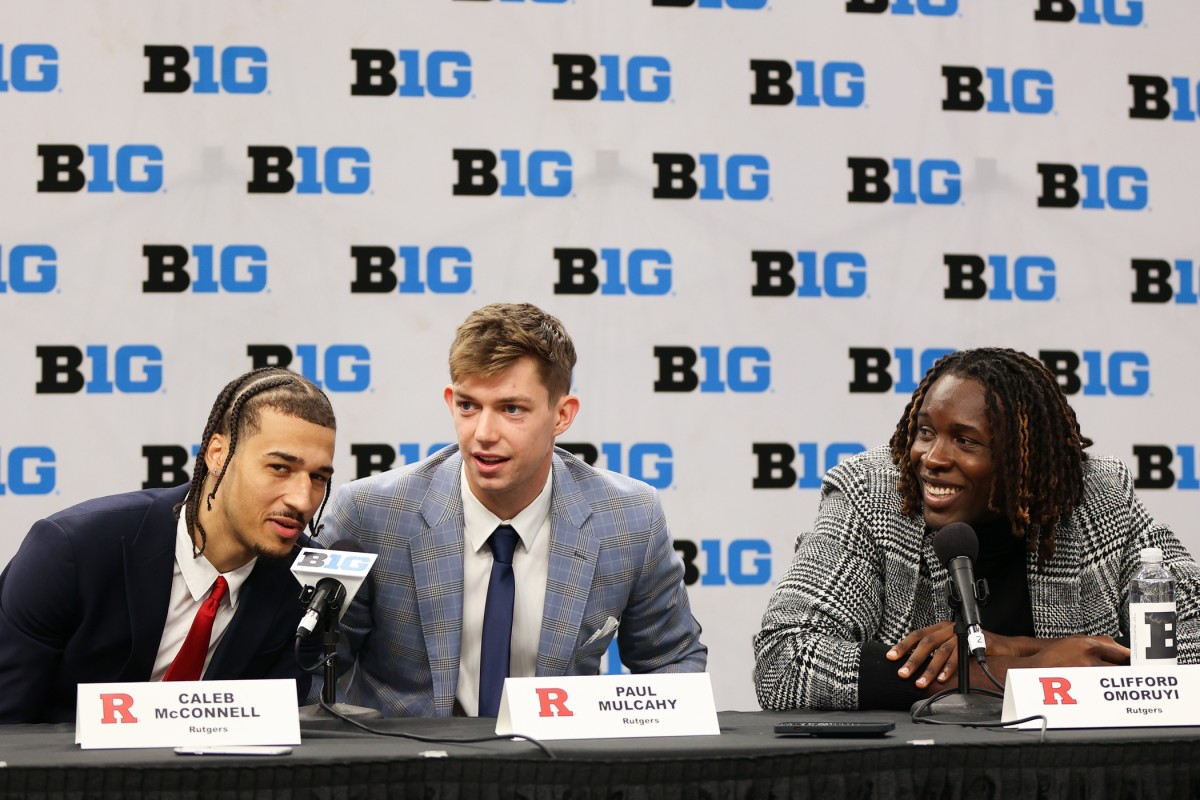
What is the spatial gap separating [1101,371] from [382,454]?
2414mm

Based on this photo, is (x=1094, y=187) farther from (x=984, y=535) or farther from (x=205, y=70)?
(x=205, y=70)

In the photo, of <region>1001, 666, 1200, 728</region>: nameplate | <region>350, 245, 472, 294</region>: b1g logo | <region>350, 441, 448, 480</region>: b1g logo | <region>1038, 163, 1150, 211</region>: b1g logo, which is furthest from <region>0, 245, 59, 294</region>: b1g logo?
<region>1038, 163, 1150, 211</region>: b1g logo

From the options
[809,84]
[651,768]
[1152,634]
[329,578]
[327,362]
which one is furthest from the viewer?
[809,84]

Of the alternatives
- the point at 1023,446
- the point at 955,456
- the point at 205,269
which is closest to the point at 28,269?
the point at 205,269

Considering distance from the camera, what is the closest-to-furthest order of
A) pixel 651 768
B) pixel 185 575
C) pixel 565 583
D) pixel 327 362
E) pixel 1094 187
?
pixel 651 768
pixel 185 575
pixel 565 583
pixel 327 362
pixel 1094 187

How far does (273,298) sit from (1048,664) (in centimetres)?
256

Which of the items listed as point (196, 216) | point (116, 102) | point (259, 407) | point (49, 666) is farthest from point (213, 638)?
point (116, 102)

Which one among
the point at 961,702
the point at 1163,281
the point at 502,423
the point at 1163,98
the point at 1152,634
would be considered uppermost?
the point at 1163,98

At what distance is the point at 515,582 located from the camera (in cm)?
252

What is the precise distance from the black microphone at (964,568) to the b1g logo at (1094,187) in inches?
95.2

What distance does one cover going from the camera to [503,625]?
242 centimetres

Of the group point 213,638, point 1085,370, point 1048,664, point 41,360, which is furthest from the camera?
point 1085,370

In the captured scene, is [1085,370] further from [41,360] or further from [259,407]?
[41,360]

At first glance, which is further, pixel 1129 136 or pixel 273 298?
pixel 1129 136
